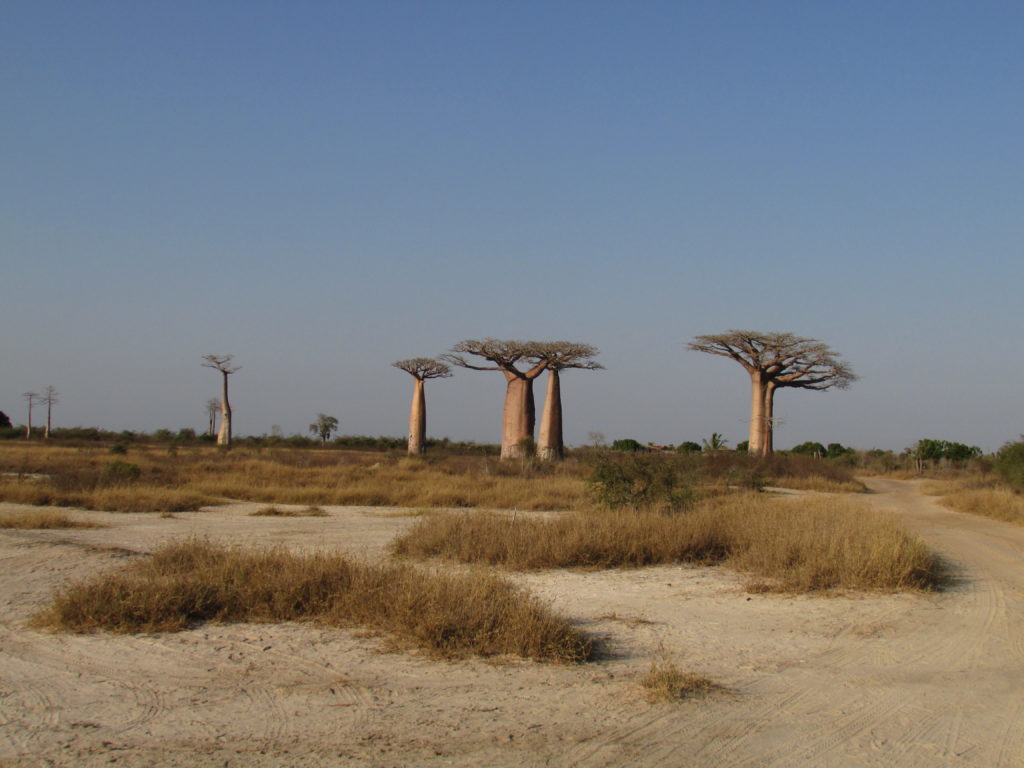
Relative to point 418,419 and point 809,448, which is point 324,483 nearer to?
point 418,419

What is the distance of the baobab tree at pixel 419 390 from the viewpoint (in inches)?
1583

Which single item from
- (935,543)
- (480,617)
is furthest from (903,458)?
(480,617)

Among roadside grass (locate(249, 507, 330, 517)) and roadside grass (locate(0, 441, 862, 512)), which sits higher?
roadside grass (locate(0, 441, 862, 512))

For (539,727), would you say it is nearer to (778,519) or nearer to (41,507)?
(778,519)

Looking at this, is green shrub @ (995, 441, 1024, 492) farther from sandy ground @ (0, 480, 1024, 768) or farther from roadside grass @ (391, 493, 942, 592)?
sandy ground @ (0, 480, 1024, 768)

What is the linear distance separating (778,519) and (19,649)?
26.7ft

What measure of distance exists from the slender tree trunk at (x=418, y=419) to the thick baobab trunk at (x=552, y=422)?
8.50m

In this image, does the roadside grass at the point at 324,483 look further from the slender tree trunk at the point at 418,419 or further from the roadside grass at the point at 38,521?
the slender tree trunk at the point at 418,419

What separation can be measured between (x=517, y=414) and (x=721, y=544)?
24.8m

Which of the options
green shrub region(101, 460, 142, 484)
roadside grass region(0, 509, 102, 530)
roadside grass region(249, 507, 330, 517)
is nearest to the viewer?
roadside grass region(0, 509, 102, 530)

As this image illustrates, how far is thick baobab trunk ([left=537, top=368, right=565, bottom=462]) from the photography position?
1315 inches

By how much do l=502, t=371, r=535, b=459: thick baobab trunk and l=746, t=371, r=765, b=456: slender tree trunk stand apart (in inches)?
359

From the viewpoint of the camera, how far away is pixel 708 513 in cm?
1109

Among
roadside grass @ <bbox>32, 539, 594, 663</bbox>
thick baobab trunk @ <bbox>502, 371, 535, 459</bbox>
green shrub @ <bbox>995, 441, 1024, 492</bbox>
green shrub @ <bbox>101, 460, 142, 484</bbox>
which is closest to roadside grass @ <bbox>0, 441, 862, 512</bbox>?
green shrub @ <bbox>101, 460, 142, 484</bbox>
